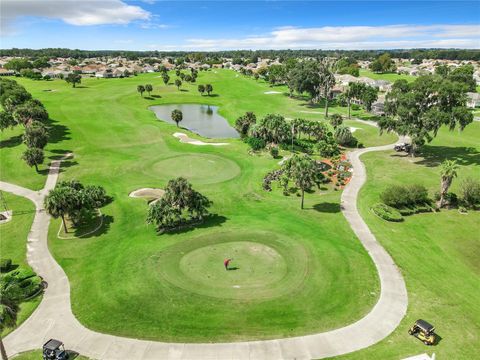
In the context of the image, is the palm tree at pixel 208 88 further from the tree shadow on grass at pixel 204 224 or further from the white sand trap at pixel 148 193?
the tree shadow on grass at pixel 204 224

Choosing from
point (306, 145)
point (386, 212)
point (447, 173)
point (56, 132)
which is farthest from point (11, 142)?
point (447, 173)

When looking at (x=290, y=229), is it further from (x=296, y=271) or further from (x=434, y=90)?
(x=434, y=90)

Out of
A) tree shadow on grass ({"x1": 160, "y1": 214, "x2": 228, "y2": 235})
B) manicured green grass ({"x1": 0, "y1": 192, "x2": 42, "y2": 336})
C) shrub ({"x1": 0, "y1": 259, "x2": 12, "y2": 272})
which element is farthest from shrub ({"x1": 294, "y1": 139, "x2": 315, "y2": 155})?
shrub ({"x1": 0, "y1": 259, "x2": 12, "y2": 272})

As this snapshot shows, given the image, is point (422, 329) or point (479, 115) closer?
point (422, 329)

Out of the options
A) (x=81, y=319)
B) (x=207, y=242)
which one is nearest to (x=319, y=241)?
(x=207, y=242)

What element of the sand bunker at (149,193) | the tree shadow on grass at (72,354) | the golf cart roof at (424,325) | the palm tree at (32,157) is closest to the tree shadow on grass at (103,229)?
the sand bunker at (149,193)

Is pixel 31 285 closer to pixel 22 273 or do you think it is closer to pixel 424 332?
pixel 22 273
